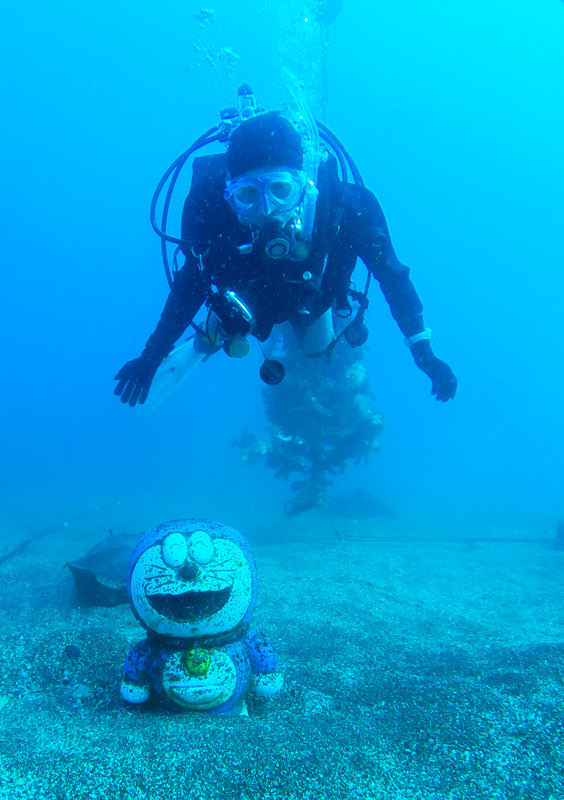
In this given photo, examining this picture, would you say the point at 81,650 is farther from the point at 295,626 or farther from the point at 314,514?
the point at 314,514

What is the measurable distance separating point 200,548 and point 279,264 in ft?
8.45

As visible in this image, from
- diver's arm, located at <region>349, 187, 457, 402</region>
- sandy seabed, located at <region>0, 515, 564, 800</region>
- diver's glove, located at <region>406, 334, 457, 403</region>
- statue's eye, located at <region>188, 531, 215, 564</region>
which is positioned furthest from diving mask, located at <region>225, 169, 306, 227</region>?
sandy seabed, located at <region>0, 515, 564, 800</region>

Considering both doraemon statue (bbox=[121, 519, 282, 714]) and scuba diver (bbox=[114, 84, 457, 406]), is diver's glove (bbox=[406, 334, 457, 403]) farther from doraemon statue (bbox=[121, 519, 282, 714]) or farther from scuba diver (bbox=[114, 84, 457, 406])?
doraemon statue (bbox=[121, 519, 282, 714])

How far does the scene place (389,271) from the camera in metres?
4.28

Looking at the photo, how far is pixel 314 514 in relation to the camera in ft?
Answer: 44.6

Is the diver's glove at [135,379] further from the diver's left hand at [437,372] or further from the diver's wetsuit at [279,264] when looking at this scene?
the diver's left hand at [437,372]

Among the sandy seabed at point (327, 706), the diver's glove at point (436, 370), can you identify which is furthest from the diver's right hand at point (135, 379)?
the diver's glove at point (436, 370)

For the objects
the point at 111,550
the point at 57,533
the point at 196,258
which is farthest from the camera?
the point at 57,533

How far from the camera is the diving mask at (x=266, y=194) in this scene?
12.3ft

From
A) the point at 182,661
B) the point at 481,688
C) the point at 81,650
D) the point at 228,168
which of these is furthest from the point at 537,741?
the point at 228,168

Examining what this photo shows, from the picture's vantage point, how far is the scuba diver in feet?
12.6

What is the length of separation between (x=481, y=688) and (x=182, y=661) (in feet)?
7.06

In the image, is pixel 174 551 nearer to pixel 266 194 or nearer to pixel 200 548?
pixel 200 548

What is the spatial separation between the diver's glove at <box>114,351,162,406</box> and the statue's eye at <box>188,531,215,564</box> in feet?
5.25
